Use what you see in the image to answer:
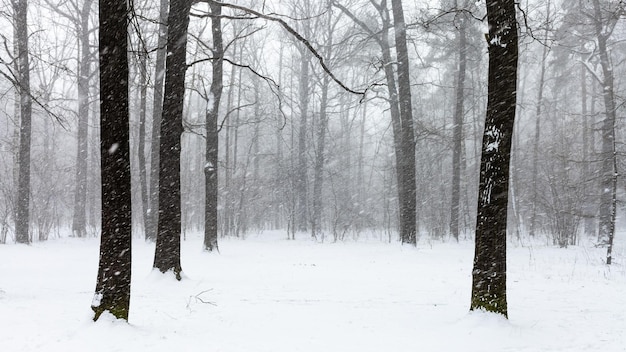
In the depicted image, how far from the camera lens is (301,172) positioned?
82.8 feet

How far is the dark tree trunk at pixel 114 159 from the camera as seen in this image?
189 inches

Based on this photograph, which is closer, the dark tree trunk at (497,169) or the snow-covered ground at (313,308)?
the snow-covered ground at (313,308)

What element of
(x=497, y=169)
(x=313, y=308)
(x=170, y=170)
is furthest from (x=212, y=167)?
(x=497, y=169)

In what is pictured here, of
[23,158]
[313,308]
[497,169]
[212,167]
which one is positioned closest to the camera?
[497,169]

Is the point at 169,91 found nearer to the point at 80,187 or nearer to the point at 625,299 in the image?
the point at 625,299

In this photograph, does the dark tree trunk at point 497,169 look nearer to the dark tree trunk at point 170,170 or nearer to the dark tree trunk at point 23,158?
the dark tree trunk at point 170,170

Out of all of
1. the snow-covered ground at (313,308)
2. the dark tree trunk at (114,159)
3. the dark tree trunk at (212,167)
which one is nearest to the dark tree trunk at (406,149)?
the snow-covered ground at (313,308)

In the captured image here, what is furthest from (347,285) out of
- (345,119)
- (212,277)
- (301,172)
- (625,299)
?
(345,119)

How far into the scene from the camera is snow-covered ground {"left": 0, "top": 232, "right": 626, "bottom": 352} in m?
4.69

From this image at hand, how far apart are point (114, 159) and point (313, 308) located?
3.38 meters

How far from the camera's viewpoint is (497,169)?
5.35 meters

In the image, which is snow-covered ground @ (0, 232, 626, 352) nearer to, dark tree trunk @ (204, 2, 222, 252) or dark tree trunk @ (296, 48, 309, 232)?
dark tree trunk @ (204, 2, 222, 252)

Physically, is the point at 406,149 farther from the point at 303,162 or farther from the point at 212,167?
the point at 303,162

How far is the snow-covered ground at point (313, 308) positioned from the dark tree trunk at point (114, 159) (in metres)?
0.37
